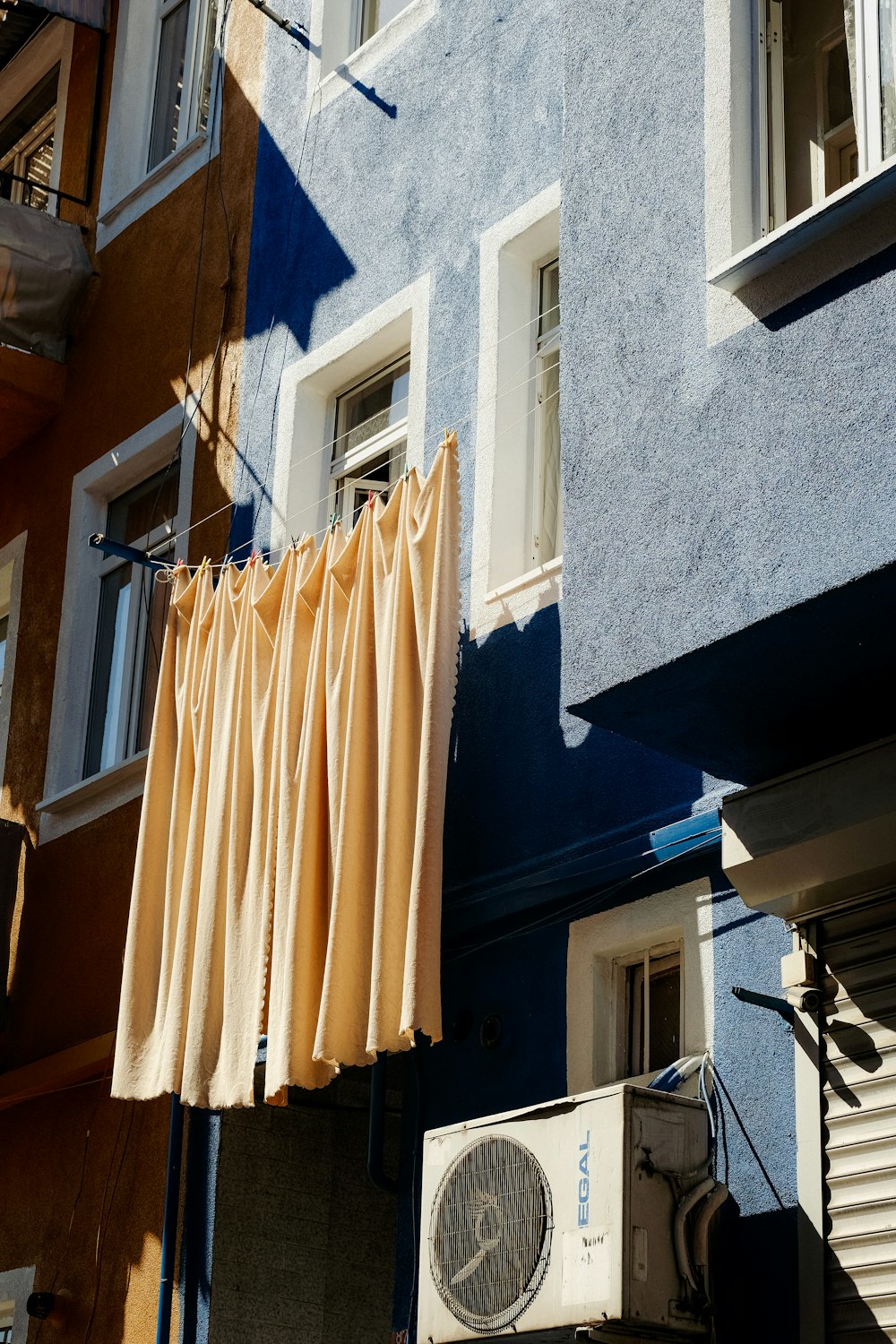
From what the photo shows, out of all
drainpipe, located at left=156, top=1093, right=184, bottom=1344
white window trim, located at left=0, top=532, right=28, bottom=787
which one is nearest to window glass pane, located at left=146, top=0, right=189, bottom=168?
white window trim, located at left=0, top=532, right=28, bottom=787

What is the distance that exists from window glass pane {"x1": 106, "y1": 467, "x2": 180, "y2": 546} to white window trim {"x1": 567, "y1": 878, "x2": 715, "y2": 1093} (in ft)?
16.3

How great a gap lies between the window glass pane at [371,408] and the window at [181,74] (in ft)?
10.1

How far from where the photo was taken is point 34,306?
12641 mm

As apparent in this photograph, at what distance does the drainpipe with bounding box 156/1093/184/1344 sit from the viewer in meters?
8.82

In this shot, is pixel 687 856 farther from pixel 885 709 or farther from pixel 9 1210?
pixel 9 1210

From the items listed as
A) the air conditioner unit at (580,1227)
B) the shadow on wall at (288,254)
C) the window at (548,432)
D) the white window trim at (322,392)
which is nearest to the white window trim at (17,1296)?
the air conditioner unit at (580,1227)

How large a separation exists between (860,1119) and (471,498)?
12.3 ft

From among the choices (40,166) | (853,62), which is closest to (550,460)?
(853,62)

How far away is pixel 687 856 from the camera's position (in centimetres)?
734

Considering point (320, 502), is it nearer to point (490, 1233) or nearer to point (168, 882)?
point (168, 882)

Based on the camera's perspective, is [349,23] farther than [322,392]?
Yes

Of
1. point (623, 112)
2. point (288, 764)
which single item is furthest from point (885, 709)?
point (288, 764)

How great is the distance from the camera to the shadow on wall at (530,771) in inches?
307

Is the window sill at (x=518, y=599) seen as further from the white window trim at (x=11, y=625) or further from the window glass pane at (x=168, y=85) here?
the window glass pane at (x=168, y=85)
